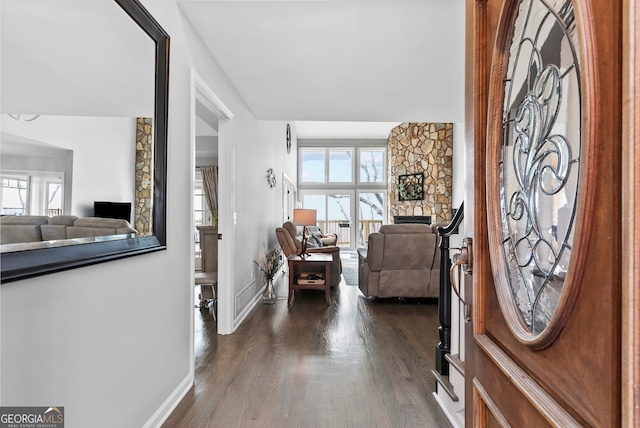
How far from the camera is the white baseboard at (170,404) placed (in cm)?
169

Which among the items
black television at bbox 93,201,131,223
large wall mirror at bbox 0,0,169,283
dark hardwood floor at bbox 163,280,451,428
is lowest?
dark hardwood floor at bbox 163,280,451,428

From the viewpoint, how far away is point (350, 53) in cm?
250

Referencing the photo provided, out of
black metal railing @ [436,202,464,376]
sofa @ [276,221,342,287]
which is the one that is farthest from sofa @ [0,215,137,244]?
sofa @ [276,221,342,287]

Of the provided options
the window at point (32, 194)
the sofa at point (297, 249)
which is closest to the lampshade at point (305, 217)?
the sofa at point (297, 249)

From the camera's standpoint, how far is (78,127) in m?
1.16

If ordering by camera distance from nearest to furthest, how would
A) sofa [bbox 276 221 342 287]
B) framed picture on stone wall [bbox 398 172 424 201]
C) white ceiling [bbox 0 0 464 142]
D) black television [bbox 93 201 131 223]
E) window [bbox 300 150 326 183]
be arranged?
white ceiling [bbox 0 0 464 142], black television [bbox 93 201 131 223], sofa [bbox 276 221 342 287], framed picture on stone wall [bbox 398 172 424 201], window [bbox 300 150 326 183]

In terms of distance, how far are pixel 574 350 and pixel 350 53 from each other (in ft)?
8.22

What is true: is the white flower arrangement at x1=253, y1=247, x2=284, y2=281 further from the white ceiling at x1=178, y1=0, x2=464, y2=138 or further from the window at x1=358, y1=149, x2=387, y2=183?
the window at x1=358, y1=149, x2=387, y2=183

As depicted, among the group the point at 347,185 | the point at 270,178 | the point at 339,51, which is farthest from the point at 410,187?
the point at 339,51

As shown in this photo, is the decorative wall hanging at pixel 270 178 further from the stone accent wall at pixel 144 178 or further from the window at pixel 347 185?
the window at pixel 347 185

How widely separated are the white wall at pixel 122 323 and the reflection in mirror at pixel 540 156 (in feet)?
4.39

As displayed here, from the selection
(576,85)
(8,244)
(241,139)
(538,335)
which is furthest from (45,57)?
(241,139)

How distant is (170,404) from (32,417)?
92 cm

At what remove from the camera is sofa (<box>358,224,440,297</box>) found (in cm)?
414
